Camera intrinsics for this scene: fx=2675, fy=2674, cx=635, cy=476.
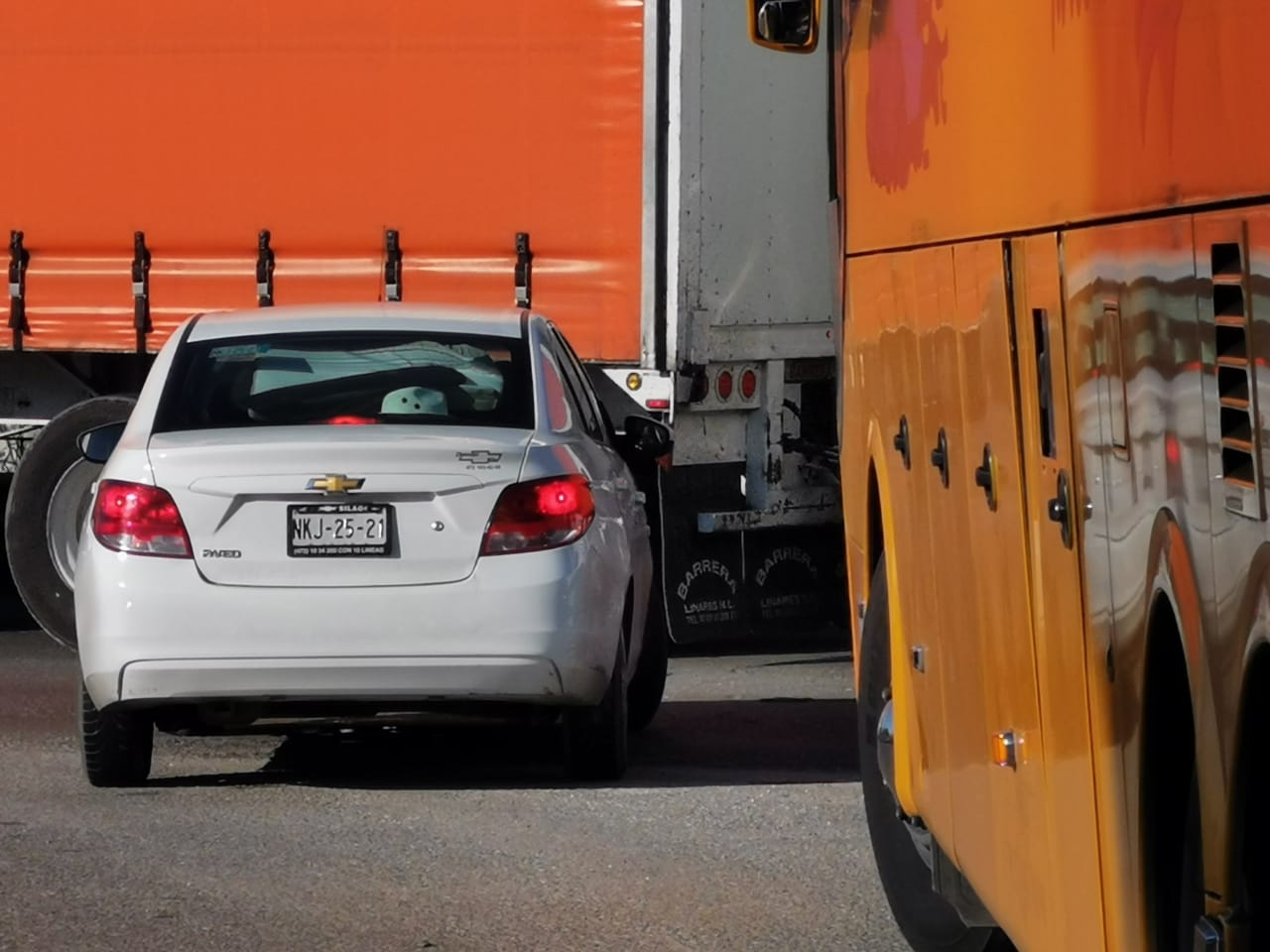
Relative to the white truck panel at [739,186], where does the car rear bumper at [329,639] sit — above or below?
below

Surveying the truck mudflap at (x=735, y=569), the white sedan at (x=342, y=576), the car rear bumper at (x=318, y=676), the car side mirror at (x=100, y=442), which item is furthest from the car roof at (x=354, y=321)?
the truck mudflap at (x=735, y=569)

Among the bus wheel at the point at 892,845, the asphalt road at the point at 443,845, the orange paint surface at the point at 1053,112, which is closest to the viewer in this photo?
the orange paint surface at the point at 1053,112

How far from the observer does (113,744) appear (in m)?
8.55

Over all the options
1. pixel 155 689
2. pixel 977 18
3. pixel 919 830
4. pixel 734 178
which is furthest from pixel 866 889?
Answer: pixel 734 178

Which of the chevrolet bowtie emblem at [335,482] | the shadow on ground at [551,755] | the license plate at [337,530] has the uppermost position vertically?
the chevrolet bowtie emblem at [335,482]

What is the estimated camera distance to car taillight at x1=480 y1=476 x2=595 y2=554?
27.0 ft

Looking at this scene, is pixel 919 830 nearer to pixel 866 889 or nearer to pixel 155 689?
pixel 866 889

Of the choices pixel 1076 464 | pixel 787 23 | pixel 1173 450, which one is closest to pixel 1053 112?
pixel 1076 464

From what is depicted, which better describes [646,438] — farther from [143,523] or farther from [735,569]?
[735,569]

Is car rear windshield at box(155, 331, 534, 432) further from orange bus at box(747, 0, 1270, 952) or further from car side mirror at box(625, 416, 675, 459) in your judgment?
orange bus at box(747, 0, 1270, 952)

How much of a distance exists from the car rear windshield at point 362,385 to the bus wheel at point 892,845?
7.97ft

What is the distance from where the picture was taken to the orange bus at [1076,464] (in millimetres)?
3018

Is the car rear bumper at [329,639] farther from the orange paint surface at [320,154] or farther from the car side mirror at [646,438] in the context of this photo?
the orange paint surface at [320,154]

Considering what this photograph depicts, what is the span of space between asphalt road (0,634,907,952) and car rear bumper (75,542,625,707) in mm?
377
